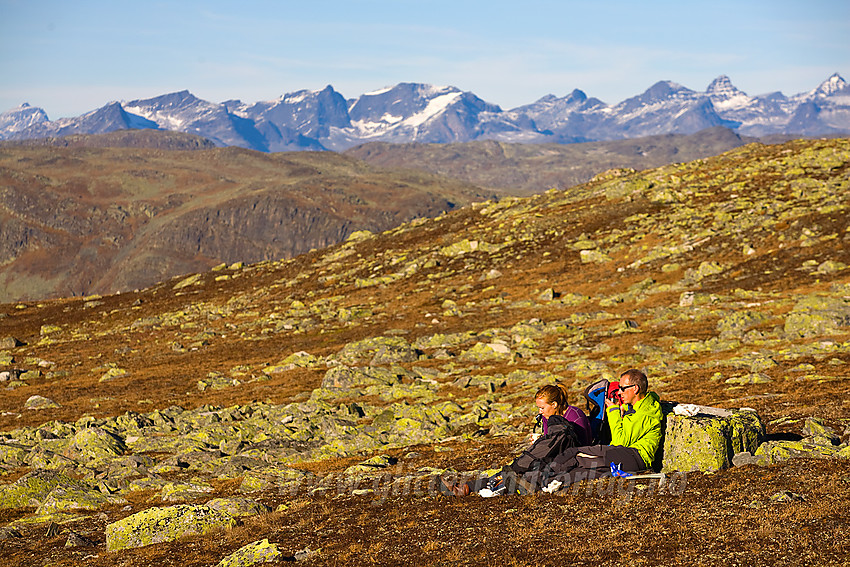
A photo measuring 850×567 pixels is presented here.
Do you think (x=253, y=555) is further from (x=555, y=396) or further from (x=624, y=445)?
(x=624, y=445)

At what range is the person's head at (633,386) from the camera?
17.0 meters

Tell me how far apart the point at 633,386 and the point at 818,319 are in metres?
31.4

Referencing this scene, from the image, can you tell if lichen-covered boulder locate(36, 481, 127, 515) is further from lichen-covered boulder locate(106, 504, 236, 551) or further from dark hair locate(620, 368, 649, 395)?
dark hair locate(620, 368, 649, 395)

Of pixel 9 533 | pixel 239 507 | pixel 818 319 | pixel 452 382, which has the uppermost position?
pixel 818 319

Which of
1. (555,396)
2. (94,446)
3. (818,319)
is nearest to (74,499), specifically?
(94,446)

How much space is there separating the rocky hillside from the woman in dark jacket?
622 millimetres

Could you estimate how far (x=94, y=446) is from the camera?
35.6 m

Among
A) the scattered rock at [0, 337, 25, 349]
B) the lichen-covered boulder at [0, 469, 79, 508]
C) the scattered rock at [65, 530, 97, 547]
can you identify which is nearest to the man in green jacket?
the scattered rock at [65, 530, 97, 547]

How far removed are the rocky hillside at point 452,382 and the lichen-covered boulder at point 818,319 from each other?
217 mm

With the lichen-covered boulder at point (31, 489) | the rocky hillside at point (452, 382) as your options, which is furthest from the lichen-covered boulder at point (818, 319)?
the lichen-covered boulder at point (31, 489)

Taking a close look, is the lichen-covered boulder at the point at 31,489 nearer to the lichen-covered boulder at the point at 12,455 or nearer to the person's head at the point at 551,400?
the lichen-covered boulder at the point at 12,455

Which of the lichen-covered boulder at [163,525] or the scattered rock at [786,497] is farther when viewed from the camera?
the lichen-covered boulder at [163,525]

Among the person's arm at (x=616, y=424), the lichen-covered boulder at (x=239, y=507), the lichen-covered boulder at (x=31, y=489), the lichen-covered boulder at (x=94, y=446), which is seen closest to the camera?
the person's arm at (x=616, y=424)

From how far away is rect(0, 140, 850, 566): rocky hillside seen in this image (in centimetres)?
1506
